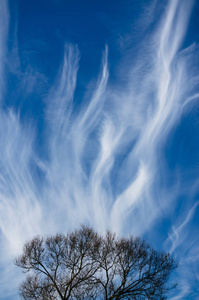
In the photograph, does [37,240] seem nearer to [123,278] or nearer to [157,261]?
[123,278]

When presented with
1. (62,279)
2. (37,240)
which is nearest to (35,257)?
(37,240)

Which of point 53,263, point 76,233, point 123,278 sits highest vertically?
point 76,233

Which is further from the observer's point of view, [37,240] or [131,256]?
[37,240]

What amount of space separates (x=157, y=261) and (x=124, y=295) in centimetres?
414

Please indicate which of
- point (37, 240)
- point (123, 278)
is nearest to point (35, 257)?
point (37, 240)

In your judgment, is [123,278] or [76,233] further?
[76,233]

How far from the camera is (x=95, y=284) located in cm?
2353

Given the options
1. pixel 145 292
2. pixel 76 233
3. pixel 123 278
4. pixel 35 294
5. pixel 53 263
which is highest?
pixel 76 233

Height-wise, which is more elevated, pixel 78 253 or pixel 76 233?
pixel 76 233

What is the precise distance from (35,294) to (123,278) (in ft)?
28.3

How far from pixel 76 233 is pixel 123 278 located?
5.91m

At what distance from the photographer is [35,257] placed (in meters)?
24.4

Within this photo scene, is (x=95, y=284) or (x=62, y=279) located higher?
(x=62, y=279)

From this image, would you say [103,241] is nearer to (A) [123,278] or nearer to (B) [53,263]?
(A) [123,278]
